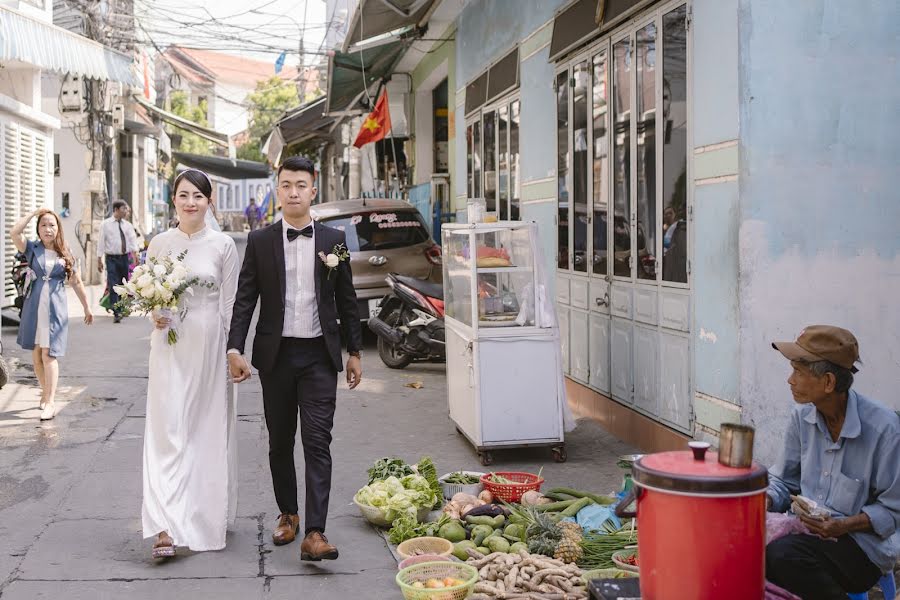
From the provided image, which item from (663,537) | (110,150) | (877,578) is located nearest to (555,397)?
(877,578)

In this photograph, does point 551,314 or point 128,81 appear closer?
point 551,314

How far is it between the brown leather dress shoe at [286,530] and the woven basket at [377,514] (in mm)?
410

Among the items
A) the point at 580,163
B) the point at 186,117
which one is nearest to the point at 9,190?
the point at 580,163

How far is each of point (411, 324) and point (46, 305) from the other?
4.04 meters

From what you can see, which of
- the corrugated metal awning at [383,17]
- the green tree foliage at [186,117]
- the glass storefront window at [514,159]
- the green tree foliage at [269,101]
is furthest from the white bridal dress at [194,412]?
the green tree foliage at [269,101]

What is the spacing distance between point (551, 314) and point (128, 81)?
10356 millimetres

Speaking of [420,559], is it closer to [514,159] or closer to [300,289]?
[300,289]

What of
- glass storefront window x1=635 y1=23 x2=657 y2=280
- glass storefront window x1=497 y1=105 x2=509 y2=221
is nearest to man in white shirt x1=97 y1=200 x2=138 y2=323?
glass storefront window x1=497 y1=105 x2=509 y2=221

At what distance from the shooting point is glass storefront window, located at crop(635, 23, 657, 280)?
24.0ft

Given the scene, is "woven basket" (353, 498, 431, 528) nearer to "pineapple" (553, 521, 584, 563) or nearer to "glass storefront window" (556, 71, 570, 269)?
"pineapple" (553, 521, 584, 563)

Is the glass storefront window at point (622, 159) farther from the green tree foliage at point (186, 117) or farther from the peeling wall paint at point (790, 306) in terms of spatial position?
the green tree foliage at point (186, 117)

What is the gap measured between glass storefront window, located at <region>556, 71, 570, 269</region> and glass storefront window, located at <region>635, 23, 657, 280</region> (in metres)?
1.89

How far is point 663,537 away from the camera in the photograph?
3227 mm

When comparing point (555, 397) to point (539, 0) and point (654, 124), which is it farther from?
point (539, 0)
